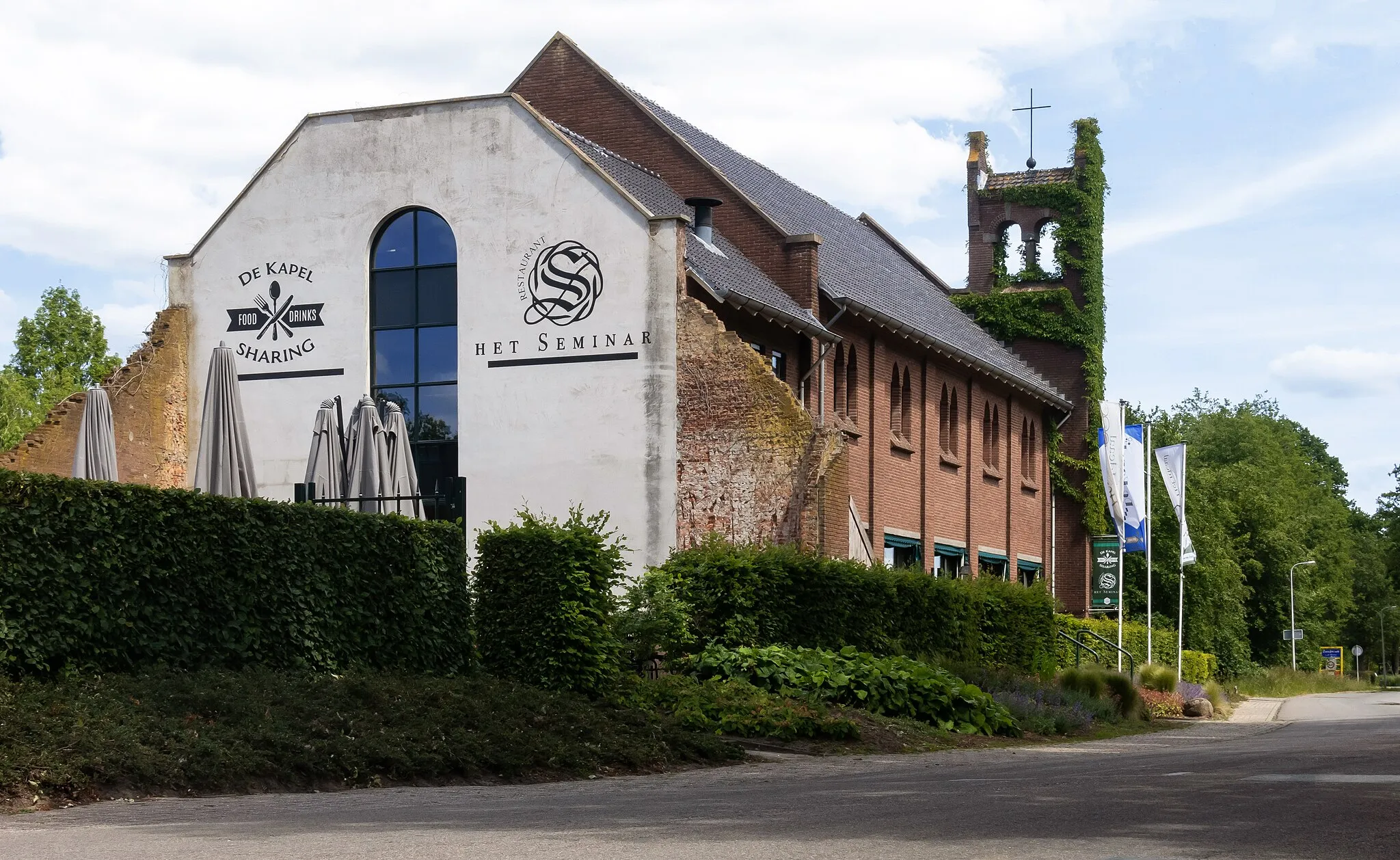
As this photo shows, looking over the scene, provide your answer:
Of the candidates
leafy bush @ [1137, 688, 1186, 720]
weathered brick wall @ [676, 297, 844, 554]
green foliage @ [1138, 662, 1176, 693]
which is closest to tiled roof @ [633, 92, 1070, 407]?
weathered brick wall @ [676, 297, 844, 554]

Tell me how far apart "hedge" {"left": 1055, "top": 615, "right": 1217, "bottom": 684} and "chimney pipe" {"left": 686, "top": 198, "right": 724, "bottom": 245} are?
10468 mm

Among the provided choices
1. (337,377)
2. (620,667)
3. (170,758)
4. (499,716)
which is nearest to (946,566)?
(337,377)

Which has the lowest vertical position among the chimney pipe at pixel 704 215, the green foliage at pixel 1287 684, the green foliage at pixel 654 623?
the green foliage at pixel 1287 684

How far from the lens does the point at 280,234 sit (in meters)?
29.7

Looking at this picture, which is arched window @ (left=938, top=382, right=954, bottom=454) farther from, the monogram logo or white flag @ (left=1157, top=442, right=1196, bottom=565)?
the monogram logo

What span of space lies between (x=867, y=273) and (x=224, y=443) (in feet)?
70.6

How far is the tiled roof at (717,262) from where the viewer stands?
2873 cm

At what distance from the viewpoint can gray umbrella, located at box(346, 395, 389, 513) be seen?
72.9ft

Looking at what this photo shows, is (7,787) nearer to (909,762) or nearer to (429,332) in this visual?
(909,762)

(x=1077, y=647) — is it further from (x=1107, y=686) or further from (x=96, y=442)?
(x=96, y=442)

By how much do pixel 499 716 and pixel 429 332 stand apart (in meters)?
13.8

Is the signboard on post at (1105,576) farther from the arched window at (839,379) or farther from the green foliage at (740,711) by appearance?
the green foliage at (740,711)

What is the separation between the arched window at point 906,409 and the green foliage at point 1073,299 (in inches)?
455

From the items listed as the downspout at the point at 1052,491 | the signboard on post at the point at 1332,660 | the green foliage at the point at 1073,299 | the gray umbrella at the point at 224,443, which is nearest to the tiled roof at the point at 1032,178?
the green foliage at the point at 1073,299
